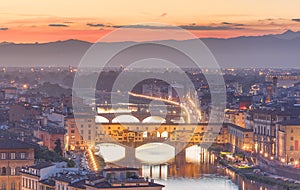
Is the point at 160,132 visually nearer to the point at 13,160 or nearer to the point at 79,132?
the point at 79,132

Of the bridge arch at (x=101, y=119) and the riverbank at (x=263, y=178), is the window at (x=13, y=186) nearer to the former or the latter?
the riverbank at (x=263, y=178)

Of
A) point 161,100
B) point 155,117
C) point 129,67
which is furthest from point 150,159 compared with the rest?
point 129,67

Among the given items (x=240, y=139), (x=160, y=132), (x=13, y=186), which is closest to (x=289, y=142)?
(x=240, y=139)

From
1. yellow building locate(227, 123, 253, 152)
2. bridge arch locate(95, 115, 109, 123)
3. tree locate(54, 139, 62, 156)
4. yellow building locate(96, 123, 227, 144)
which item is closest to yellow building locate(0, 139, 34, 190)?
tree locate(54, 139, 62, 156)

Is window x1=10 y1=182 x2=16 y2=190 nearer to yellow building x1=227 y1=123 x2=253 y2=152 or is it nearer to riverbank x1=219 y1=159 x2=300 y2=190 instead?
riverbank x1=219 y1=159 x2=300 y2=190

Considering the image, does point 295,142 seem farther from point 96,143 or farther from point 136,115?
point 136,115

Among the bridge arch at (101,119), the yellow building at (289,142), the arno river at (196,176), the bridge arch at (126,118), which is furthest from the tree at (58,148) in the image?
the bridge arch at (126,118)
